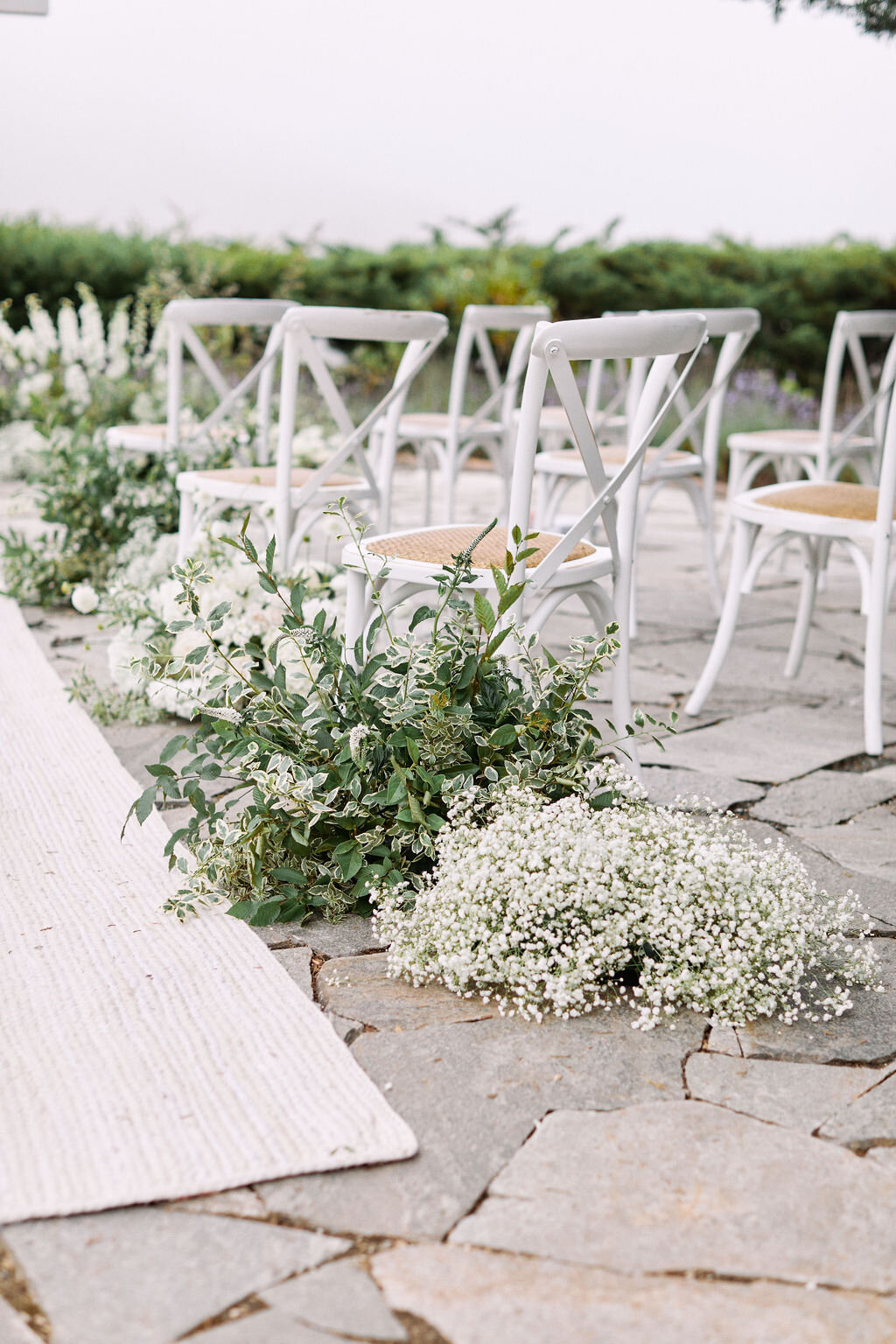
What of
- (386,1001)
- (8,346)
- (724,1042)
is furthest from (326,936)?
(8,346)

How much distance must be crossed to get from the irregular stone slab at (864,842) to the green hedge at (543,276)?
7.18 meters

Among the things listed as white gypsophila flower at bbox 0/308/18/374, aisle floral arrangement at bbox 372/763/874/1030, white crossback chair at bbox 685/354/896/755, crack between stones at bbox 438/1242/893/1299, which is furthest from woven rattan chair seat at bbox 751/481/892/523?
white gypsophila flower at bbox 0/308/18/374

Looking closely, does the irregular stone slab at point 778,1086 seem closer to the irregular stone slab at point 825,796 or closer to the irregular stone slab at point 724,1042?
the irregular stone slab at point 724,1042

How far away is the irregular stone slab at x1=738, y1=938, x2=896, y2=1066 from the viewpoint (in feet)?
5.02

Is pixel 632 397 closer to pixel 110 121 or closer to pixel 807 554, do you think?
pixel 807 554

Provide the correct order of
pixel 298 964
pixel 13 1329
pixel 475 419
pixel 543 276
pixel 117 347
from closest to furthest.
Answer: pixel 13 1329 → pixel 298 964 → pixel 475 419 → pixel 117 347 → pixel 543 276

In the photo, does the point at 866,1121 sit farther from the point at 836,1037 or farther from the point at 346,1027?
the point at 346,1027

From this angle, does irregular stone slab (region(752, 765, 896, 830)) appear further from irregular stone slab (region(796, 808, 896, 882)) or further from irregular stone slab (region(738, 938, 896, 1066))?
irregular stone slab (region(738, 938, 896, 1066))

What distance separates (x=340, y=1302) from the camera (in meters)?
1.07

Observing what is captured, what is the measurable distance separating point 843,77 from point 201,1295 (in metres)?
8.25

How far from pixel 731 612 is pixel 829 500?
364mm


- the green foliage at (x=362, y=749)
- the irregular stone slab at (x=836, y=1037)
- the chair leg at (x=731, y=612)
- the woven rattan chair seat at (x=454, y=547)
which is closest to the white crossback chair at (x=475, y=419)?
the chair leg at (x=731, y=612)

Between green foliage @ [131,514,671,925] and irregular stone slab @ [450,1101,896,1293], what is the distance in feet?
1.97

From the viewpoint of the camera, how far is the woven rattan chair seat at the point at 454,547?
2.11 metres
